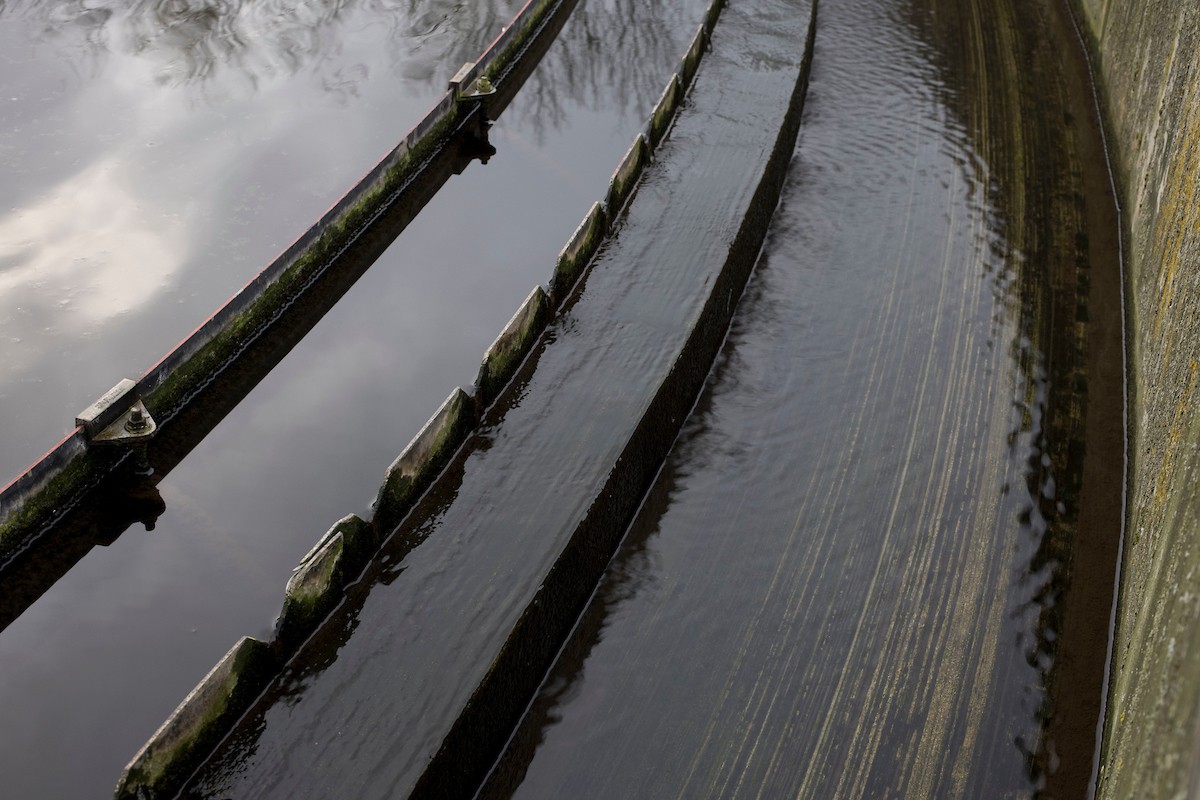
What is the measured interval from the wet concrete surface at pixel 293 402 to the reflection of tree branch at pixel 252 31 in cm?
18

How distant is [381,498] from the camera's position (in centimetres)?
823

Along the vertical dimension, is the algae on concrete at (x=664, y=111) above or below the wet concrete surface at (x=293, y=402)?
above

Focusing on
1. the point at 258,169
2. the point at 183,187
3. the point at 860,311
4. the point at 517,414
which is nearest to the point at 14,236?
the point at 183,187

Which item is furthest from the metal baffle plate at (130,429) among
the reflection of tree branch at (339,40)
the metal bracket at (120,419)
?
the reflection of tree branch at (339,40)

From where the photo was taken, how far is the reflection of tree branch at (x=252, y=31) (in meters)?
14.6

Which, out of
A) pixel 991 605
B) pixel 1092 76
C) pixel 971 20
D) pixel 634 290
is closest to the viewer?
pixel 991 605

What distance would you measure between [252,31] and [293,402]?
7.72m

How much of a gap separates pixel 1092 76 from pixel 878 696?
39.7ft

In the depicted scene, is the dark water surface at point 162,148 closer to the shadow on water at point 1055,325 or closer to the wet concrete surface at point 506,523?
the wet concrete surface at point 506,523

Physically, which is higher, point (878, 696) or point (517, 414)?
point (517, 414)

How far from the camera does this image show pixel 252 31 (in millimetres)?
15406

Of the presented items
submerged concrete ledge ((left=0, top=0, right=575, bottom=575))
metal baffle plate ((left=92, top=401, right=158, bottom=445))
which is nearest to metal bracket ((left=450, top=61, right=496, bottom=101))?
submerged concrete ledge ((left=0, top=0, right=575, bottom=575))

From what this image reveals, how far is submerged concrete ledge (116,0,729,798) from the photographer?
6586 mm

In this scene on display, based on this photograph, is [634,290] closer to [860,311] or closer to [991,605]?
[860,311]
